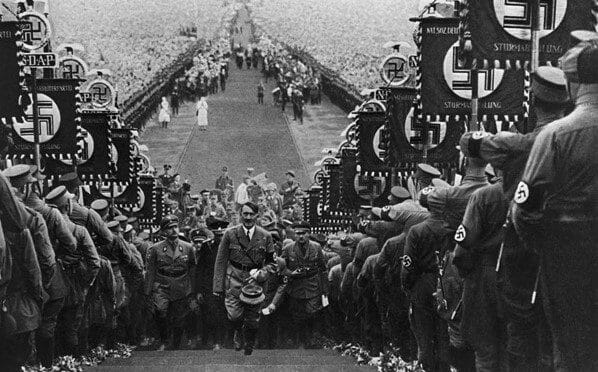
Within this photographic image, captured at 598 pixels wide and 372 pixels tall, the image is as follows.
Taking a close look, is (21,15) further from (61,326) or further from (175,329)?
(61,326)

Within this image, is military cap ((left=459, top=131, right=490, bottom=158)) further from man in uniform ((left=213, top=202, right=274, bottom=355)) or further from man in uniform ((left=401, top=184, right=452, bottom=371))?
man in uniform ((left=213, top=202, right=274, bottom=355))

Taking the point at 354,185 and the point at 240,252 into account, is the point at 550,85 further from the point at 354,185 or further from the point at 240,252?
the point at 354,185

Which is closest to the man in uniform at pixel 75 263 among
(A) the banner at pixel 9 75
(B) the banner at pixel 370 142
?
(A) the banner at pixel 9 75

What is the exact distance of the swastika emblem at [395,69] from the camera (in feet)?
73.9

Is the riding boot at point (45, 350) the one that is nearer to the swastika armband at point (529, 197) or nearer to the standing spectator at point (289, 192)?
the swastika armband at point (529, 197)

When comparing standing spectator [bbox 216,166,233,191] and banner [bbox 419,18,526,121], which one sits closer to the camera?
banner [bbox 419,18,526,121]

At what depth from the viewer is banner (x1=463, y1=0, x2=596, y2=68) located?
34.5 ft

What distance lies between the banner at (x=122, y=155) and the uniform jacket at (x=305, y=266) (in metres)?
7.83

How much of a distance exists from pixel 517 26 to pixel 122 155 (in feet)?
43.7

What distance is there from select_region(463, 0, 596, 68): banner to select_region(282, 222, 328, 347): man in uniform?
4968 millimetres

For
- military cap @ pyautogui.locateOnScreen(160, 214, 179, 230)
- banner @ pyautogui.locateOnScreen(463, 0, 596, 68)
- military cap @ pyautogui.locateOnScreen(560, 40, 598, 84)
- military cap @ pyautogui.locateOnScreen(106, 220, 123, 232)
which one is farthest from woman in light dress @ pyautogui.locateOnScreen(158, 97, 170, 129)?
military cap @ pyautogui.locateOnScreen(560, 40, 598, 84)

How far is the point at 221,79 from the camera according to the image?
7731 centimetres

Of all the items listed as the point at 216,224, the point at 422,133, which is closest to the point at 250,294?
the point at 216,224

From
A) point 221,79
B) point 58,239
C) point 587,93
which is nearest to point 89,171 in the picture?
point 58,239
